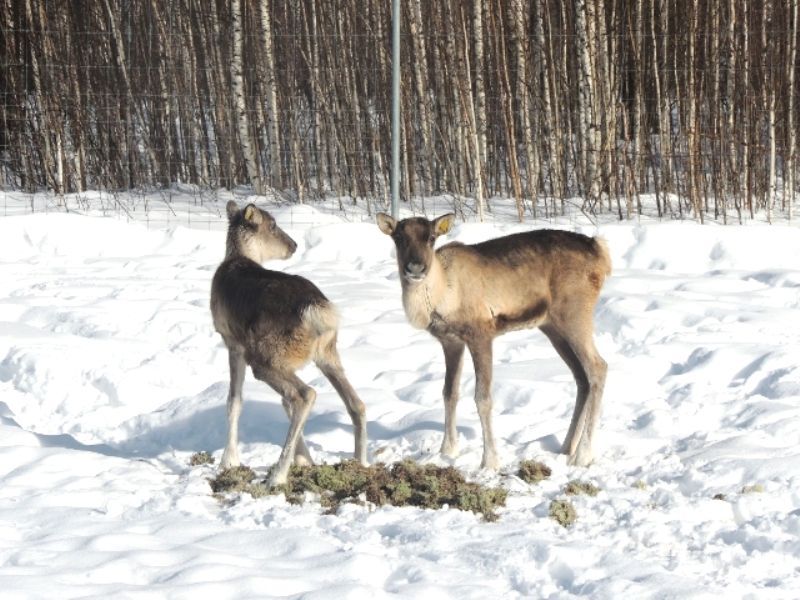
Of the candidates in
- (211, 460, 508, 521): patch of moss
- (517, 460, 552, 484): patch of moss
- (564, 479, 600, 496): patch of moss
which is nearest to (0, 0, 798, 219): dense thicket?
(517, 460, 552, 484): patch of moss

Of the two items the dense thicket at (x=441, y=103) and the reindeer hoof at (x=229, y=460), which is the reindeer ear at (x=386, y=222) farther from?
the dense thicket at (x=441, y=103)

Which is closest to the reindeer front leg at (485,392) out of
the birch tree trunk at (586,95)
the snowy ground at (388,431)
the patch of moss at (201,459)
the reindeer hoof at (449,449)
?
the snowy ground at (388,431)

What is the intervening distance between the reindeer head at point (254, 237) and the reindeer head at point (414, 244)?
123 centimetres

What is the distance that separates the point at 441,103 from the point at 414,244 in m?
9.86

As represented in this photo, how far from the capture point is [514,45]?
16.6 meters

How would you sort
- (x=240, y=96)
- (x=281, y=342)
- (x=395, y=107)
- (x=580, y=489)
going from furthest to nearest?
(x=240, y=96), (x=395, y=107), (x=281, y=342), (x=580, y=489)

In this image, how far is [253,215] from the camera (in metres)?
7.98

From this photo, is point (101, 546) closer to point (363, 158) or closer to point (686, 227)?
point (686, 227)

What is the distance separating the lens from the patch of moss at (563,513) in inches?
224

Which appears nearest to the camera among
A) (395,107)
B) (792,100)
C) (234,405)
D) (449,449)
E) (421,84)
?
(449,449)

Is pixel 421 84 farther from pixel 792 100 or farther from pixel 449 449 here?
A: pixel 449 449

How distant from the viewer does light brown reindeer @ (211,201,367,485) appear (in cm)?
661

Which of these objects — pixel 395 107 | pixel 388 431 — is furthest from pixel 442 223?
pixel 395 107

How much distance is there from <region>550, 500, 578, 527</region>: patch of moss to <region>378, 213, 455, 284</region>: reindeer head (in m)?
1.63
